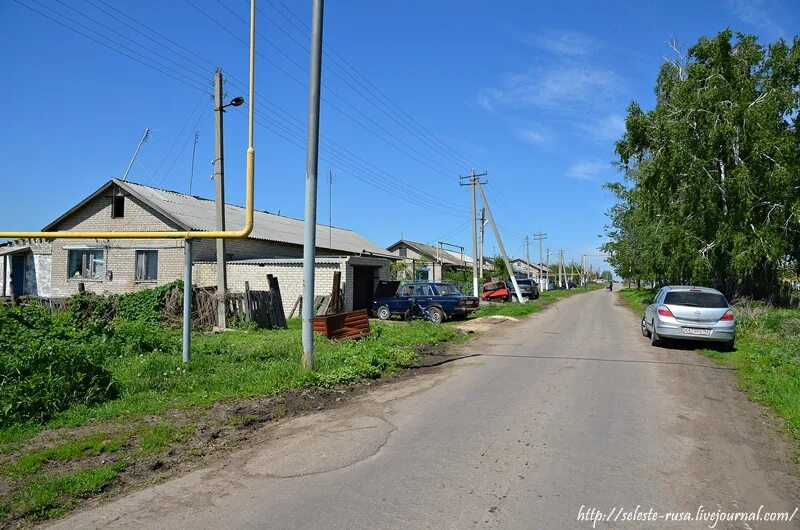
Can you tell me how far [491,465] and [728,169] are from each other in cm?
2582

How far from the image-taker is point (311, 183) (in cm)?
951

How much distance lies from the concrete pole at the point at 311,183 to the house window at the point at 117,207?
20.5 m

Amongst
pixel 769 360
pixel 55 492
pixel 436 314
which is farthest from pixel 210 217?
pixel 55 492

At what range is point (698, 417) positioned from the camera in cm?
707

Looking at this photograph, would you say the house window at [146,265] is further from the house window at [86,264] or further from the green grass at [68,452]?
the green grass at [68,452]

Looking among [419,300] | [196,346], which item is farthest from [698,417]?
[419,300]

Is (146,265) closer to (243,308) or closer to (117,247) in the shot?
(117,247)

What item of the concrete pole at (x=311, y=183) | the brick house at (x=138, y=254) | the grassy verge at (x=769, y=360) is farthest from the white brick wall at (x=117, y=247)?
the grassy verge at (x=769, y=360)

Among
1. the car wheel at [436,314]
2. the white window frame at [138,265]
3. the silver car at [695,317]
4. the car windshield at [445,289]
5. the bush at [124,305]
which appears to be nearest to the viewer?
the silver car at [695,317]

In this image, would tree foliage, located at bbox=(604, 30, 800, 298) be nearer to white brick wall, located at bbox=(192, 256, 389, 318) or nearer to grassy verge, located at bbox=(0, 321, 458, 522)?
white brick wall, located at bbox=(192, 256, 389, 318)

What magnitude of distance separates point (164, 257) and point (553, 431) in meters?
23.0

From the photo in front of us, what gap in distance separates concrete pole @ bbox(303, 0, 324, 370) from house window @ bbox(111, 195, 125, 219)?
20523 millimetres

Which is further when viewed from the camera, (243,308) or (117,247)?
(117,247)

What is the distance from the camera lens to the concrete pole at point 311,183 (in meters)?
9.35
